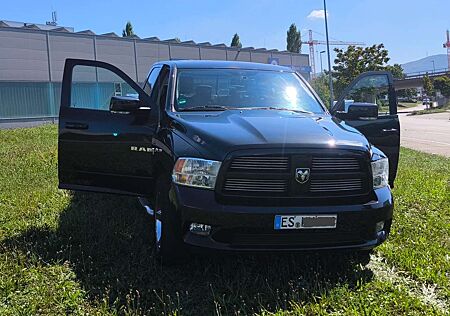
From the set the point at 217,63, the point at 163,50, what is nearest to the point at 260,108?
the point at 217,63

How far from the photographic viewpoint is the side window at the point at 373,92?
19.4 feet

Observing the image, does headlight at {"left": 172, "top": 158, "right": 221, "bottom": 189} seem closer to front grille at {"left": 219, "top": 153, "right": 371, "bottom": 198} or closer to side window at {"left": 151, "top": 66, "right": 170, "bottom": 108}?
front grille at {"left": 219, "top": 153, "right": 371, "bottom": 198}

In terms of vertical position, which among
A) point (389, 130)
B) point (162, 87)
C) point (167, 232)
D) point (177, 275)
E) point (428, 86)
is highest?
point (428, 86)

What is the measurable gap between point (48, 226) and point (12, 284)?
1538mm

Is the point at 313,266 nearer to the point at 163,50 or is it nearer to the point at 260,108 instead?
the point at 260,108

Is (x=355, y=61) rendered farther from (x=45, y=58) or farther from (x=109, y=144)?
(x=109, y=144)

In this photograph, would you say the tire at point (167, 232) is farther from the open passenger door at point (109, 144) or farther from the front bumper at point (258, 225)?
the open passenger door at point (109, 144)

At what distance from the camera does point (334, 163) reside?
346 centimetres

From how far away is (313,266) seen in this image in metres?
3.94

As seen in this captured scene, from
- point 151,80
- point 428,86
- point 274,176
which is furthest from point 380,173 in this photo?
point 428,86

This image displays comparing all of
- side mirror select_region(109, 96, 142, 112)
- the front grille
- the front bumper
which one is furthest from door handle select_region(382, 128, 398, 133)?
side mirror select_region(109, 96, 142, 112)

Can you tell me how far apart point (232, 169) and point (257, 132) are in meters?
0.40

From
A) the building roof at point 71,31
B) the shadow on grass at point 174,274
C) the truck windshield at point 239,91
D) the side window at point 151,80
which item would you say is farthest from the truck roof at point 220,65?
the building roof at point 71,31

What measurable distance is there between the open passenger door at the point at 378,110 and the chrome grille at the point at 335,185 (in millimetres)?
1956
